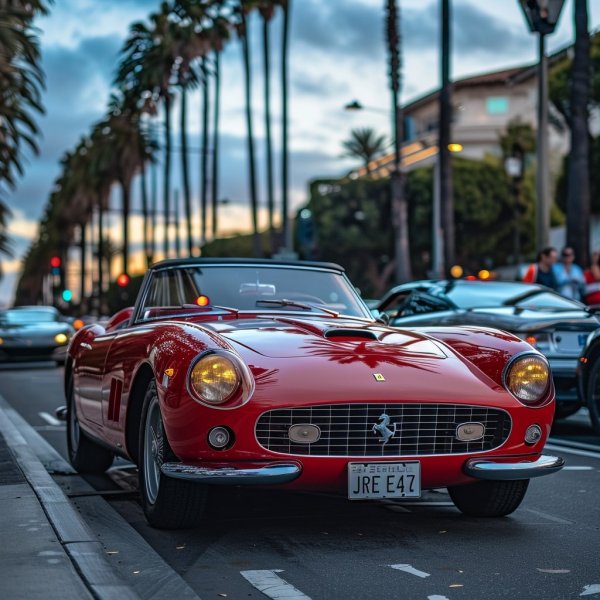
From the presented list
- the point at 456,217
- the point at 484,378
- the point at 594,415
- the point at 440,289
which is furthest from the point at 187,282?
the point at 456,217

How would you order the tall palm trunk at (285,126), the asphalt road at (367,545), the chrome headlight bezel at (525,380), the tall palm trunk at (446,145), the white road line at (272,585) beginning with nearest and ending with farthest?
the white road line at (272,585) < the asphalt road at (367,545) < the chrome headlight bezel at (525,380) < the tall palm trunk at (446,145) < the tall palm trunk at (285,126)

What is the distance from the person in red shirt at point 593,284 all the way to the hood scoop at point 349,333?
11672mm

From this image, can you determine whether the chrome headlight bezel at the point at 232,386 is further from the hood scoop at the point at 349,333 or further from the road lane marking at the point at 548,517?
the road lane marking at the point at 548,517

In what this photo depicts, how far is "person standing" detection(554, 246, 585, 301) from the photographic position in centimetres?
1805

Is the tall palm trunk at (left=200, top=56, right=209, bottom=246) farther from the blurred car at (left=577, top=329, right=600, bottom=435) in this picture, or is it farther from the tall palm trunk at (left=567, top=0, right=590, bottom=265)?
the blurred car at (left=577, top=329, right=600, bottom=435)

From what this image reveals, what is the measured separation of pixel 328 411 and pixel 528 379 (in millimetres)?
1224

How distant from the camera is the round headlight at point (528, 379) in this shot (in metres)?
6.84

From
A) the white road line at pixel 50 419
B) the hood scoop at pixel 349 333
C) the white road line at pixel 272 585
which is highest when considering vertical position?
the hood scoop at pixel 349 333

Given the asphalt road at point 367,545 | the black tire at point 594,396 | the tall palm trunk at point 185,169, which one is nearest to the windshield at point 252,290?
the asphalt road at point 367,545

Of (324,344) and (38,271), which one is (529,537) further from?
(38,271)

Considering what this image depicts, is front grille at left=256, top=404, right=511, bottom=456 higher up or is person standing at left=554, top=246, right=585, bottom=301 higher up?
person standing at left=554, top=246, right=585, bottom=301

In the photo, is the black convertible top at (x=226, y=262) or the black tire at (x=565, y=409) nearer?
the black convertible top at (x=226, y=262)

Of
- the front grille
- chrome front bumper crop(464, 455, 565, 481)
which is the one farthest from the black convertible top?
chrome front bumper crop(464, 455, 565, 481)

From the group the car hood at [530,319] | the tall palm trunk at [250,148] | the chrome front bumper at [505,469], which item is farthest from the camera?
the tall palm trunk at [250,148]
